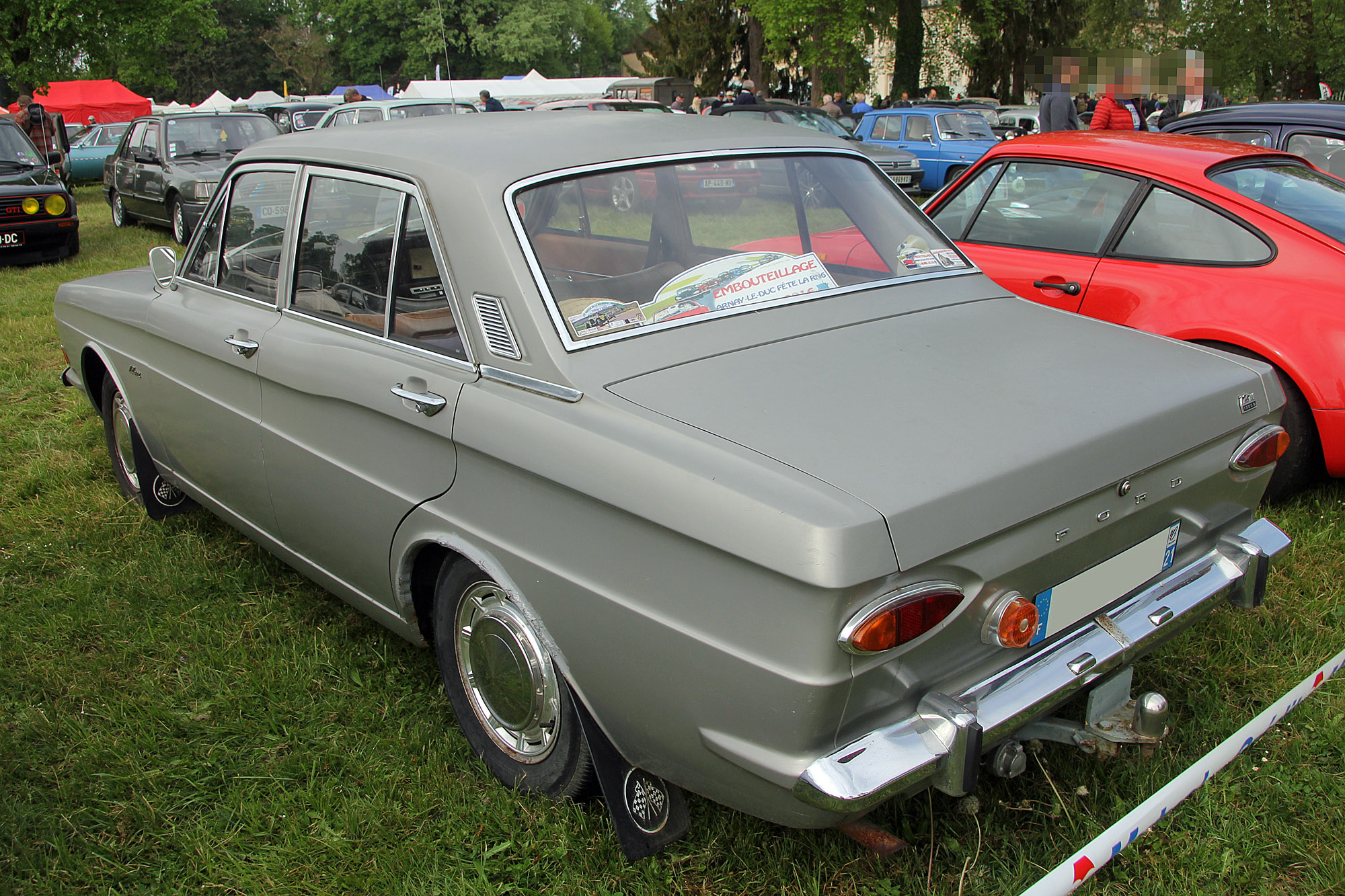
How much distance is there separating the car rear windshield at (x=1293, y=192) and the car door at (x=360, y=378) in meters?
3.54

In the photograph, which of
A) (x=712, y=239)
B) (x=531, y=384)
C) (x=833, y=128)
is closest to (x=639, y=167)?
(x=712, y=239)

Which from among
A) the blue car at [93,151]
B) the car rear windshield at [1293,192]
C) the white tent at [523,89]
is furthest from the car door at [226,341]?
the white tent at [523,89]

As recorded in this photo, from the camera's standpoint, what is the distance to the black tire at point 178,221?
11.6 meters

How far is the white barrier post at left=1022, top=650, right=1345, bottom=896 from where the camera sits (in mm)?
2020

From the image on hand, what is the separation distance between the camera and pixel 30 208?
1043 centimetres

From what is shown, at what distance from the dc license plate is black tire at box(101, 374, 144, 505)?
12.1ft

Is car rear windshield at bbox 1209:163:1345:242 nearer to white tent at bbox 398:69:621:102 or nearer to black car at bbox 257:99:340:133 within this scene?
black car at bbox 257:99:340:133

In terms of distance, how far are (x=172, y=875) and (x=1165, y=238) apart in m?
4.33

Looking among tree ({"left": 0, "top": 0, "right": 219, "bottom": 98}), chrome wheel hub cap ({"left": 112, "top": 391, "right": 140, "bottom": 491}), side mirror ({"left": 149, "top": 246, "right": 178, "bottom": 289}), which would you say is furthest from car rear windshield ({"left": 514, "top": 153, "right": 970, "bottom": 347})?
tree ({"left": 0, "top": 0, "right": 219, "bottom": 98})

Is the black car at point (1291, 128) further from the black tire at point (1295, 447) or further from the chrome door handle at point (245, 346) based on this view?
the chrome door handle at point (245, 346)

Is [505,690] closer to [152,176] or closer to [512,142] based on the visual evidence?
[512,142]

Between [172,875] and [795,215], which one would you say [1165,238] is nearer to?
[795,215]

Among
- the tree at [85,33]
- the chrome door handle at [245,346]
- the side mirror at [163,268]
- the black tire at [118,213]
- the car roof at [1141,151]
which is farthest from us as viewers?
the tree at [85,33]

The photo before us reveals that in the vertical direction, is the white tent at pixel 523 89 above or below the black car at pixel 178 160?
above
